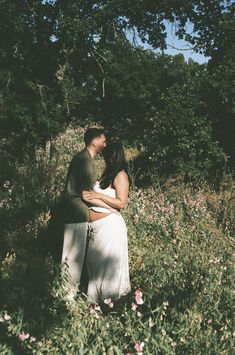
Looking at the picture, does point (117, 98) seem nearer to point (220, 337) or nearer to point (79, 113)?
point (79, 113)

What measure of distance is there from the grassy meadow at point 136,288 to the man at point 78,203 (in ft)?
0.79

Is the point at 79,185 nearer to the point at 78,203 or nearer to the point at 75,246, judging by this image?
the point at 78,203

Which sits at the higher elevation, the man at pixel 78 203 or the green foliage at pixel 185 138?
the green foliage at pixel 185 138

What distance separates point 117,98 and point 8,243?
10512mm

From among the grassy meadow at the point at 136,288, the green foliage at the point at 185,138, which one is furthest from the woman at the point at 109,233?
the green foliage at the point at 185,138

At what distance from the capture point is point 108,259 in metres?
3.95

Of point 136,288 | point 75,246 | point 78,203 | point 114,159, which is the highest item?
point 114,159

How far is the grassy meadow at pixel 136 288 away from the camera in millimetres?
2939

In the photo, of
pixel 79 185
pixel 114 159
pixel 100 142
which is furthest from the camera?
pixel 100 142

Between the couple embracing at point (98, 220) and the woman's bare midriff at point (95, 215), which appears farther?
the woman's bare midriff at point (95, 215)

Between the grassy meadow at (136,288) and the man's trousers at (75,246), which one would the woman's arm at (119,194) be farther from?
the grassy meadow at (136,288)

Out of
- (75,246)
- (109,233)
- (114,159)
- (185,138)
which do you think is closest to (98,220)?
(109,233)

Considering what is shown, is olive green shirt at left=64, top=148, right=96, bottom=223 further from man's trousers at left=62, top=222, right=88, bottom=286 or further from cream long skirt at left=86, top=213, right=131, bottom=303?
cream long skirt at left=86, top=213, right=131, bottom=303

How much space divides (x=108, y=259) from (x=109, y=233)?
275 mm
